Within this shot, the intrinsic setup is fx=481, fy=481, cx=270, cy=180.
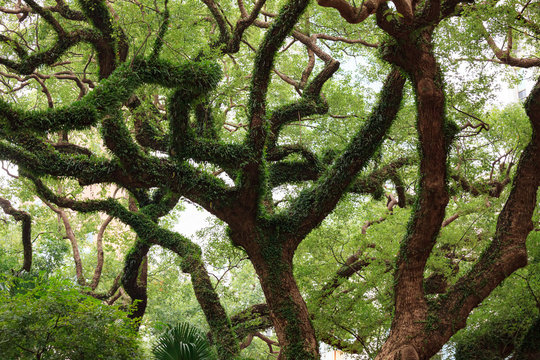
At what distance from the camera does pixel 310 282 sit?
916 cm

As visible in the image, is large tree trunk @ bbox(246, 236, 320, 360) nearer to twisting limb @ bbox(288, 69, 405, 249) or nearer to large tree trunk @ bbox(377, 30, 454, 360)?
twisting limb @ bbox(288, 69, 405, 249)

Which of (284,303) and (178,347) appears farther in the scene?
(284,303)

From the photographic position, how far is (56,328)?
5727 millimetres

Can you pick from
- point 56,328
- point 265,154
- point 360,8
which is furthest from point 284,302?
point 360,8

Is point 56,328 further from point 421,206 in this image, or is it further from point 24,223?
point 24,223

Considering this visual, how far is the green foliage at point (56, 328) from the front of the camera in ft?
18.1

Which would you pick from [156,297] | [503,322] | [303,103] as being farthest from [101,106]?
[156,297]

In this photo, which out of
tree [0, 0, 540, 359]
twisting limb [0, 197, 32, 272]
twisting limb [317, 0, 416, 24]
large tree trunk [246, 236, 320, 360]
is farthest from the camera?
twisting limb [0, 197, 32, 272]

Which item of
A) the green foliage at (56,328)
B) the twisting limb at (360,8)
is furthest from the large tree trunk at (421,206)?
the green foliage at (56,328)

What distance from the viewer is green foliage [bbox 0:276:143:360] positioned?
18.1ft

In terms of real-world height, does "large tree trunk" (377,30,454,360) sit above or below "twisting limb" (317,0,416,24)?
below

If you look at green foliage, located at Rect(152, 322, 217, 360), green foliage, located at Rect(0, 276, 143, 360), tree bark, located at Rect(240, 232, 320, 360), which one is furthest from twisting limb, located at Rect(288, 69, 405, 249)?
green foliage, located at Rect(0, 276, 143, 360)

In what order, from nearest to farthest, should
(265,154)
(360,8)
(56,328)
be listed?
(360,8)
(56,328)
(265,154)

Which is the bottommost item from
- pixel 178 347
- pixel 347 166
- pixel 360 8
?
pixel 178 347
